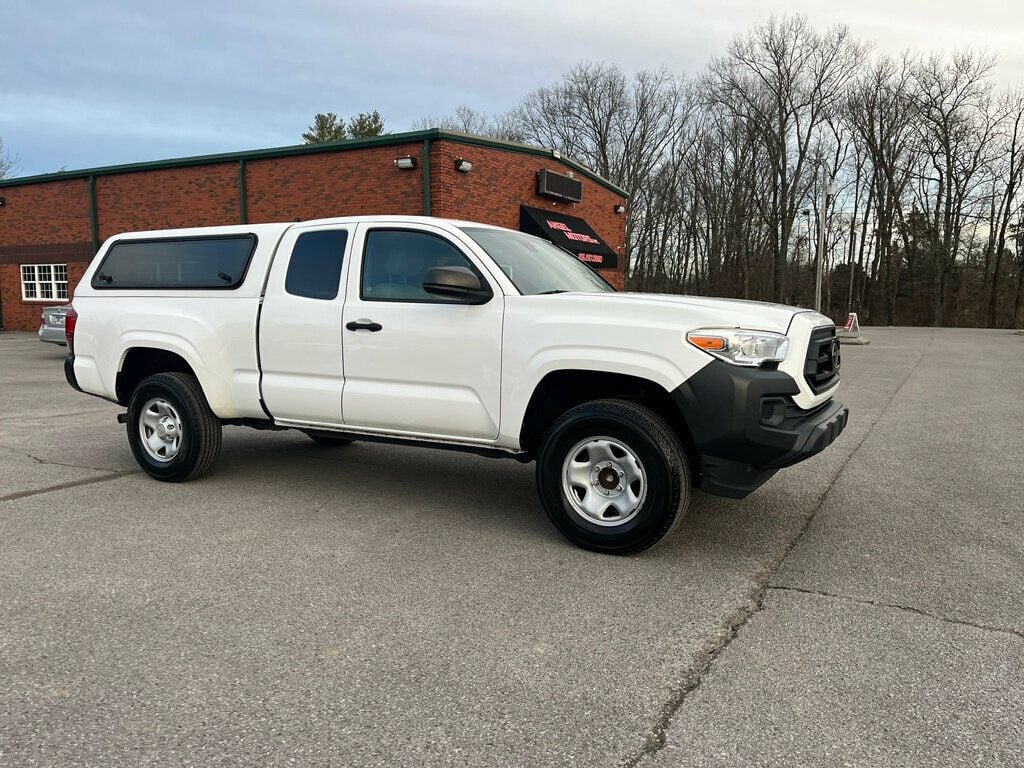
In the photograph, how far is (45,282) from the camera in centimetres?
2603

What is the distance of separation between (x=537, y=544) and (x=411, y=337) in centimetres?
150

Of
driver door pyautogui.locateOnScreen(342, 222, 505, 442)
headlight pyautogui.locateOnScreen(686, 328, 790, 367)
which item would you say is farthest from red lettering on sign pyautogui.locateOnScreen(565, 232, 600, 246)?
headlight pyautogui.locateOnScreen(686, 328, 790, 367)

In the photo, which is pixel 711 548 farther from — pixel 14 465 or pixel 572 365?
pixel 14 465

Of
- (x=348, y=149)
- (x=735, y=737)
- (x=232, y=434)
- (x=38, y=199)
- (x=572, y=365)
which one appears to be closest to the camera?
(x=735, y=737)

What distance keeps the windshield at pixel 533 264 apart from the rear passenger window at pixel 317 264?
953mm

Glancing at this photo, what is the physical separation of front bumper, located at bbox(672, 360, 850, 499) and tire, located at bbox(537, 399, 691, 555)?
0.19 m

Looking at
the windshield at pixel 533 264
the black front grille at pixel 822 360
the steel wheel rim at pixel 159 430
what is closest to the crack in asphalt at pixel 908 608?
the black front grille at pixel 822 360

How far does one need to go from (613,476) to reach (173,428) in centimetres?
353

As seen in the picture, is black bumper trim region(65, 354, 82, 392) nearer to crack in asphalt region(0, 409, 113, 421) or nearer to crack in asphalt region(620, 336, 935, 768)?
crack in asphalt region(0, 409, 113, 421)

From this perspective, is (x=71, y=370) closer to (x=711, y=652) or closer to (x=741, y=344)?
(x=741, y=344)

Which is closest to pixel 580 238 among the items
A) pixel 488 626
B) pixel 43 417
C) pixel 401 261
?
pixel 43 417

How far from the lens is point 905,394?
37.1ft

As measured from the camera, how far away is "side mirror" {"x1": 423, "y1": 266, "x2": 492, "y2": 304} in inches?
167

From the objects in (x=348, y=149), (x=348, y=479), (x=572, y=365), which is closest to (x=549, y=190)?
(x=348, y=149)
